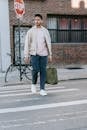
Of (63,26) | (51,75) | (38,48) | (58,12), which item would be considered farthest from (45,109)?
(63,26)

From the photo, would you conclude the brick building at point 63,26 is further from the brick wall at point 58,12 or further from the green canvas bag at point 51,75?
the green canvas bag at point 51,75

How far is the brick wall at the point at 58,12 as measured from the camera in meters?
20.0

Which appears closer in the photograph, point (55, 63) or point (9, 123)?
point (9, 123)

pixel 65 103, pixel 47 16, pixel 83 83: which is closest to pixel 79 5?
pixel 47 16

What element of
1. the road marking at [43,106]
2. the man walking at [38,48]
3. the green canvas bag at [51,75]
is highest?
the man walking at [38,48]

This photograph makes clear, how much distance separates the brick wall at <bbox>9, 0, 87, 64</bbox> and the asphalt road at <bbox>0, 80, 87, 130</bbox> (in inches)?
297

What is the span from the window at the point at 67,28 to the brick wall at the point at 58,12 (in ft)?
1.20

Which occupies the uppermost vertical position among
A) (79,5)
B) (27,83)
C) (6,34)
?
(79,5)

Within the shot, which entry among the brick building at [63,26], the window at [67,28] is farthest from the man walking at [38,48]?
the window at [67,28]

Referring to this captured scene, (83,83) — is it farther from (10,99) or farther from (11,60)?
(11,60)

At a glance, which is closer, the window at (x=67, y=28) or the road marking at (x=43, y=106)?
the road marking at (x=43, y=106)

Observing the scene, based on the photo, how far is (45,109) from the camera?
9.12 metres

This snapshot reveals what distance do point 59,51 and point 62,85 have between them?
7323 millimetres

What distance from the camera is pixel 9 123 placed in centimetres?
778
